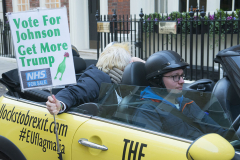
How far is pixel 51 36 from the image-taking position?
223 centimetres

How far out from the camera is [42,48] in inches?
88.0

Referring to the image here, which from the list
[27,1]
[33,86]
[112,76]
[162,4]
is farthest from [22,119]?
[27,1]

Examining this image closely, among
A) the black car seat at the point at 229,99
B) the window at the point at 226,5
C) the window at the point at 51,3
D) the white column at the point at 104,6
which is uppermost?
the window at the point at 51,3

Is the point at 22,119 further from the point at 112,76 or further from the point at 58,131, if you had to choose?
the point at 112,76

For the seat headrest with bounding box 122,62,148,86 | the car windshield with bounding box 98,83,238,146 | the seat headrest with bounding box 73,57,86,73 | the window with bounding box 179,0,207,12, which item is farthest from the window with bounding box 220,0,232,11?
the car windshield with bounding box 98,83,238,146

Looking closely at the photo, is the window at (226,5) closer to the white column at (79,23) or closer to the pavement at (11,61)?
the pavement at (11,61)

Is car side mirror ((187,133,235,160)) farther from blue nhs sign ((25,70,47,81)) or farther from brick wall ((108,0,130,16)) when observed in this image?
brick wall ((108,0,130,16))

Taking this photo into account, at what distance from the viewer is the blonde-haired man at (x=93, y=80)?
2369 millimetres

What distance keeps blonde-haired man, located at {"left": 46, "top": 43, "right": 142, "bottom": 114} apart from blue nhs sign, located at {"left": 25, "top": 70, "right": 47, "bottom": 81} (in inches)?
7.0

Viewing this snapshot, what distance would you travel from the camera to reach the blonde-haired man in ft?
7.77

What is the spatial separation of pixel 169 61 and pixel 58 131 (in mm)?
1193

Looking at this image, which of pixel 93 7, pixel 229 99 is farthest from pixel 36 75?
pixel 93 7

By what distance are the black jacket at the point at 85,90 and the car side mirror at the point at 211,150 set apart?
119cm


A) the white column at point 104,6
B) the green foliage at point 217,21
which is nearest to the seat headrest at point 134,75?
A: the green foliage at point 217,21
